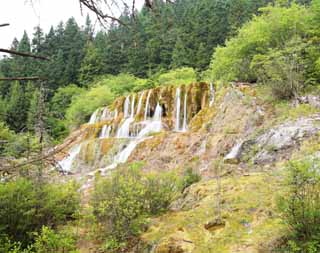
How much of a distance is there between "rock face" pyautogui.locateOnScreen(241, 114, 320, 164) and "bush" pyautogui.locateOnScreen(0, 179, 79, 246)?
4926mm

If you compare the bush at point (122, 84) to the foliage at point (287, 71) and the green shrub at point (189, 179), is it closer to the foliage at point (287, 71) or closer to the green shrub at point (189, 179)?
the foliage at point (287, 71)

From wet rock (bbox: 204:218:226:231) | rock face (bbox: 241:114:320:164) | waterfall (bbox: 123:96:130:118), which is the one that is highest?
waterfall (bbox: 123:96:130:118)

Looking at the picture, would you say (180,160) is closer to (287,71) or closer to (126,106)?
(287,71)

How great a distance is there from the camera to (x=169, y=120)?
709 inches

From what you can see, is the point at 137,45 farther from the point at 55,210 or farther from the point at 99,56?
the point at 99,56

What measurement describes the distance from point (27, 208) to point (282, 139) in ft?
20.7

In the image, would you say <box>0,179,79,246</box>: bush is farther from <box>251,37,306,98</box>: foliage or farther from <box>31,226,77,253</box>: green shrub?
<box>251,37,306,98</box>: foliage

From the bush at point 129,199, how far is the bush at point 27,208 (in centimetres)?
77

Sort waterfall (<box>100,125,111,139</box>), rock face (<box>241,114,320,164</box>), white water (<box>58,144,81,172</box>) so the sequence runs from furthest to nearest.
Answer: waterfall (<box>100,125,111,139</box>) → white water (<box>58,144,81,172</box>) → rock face (<box>241,114,320,164</box>)

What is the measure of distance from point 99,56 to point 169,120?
24.3m

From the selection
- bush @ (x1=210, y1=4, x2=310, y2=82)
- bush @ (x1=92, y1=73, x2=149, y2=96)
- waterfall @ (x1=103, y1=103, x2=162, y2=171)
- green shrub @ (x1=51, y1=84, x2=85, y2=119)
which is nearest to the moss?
waterfall @ (x1=103, y1=103, x2=162, y2=171)

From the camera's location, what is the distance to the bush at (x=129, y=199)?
6.07 m

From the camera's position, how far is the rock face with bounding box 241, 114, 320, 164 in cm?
868

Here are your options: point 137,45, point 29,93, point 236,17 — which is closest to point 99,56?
point 29,93
